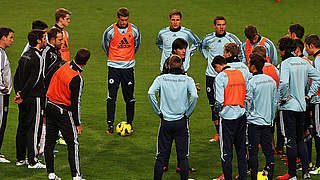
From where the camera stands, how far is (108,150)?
38.8ft

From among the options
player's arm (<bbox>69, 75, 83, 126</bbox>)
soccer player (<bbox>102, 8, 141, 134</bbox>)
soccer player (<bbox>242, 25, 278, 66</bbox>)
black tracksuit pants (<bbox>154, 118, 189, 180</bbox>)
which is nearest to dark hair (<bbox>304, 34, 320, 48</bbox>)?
soccer player (<bbox>242, 25, 278, 66</bbox>)

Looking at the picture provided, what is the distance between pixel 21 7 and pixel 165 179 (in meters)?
21.0

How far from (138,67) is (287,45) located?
10677mm

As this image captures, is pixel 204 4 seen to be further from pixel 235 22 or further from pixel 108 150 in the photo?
pixel 108 150

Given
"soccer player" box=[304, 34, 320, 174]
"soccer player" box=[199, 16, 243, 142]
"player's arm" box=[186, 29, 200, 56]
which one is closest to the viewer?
"soccer player" box=[304, 34, 320, 174]

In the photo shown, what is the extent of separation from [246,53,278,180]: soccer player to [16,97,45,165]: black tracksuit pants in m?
3.75

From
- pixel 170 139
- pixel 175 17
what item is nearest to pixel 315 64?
pixel 170 139

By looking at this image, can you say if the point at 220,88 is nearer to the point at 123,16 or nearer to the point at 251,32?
the point at 251,32

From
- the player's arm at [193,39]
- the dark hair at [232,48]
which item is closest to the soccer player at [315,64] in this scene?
the dark hair at [232,48]

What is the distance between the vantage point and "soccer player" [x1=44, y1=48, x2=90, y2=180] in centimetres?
905

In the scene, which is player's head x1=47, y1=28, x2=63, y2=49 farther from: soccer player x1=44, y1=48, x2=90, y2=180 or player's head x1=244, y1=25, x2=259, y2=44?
player's head x1=244, y1=25, x2=259, y2=44

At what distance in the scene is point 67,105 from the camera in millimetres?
9188

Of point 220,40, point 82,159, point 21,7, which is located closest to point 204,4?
point 21,7

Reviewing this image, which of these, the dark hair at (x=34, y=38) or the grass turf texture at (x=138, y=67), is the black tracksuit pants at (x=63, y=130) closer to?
the grass turf texture at (x=138, y=67)
